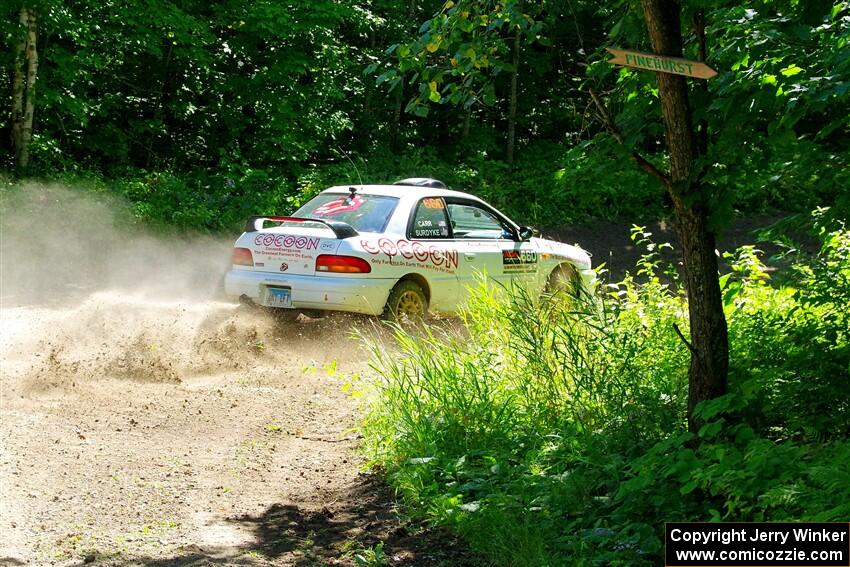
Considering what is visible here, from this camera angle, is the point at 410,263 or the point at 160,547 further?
the point at 410,263

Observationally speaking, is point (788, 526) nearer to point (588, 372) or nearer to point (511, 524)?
point (511, 524)

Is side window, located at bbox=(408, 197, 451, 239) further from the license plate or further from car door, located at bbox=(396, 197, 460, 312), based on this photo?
the license plate

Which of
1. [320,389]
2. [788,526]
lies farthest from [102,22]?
[788,526]

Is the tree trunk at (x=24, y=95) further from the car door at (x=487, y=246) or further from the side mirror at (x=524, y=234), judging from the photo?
the side mirror at (x=524, y=234)

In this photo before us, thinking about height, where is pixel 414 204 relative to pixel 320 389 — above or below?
above

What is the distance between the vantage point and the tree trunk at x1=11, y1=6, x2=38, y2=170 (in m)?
17.6

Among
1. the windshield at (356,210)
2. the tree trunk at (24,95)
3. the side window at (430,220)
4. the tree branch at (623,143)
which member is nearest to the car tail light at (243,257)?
the windshield at (356,210)

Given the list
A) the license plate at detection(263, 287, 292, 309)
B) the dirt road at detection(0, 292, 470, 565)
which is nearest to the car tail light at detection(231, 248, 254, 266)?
the license plate at detection(263, 287, 292, 309)

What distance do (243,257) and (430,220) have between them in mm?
2149

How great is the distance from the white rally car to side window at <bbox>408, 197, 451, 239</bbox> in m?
0.01

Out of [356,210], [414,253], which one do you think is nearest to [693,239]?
[414,253]

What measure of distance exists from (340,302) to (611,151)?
522 cm

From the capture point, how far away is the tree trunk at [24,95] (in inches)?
692

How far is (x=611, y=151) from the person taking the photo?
5871 mm
